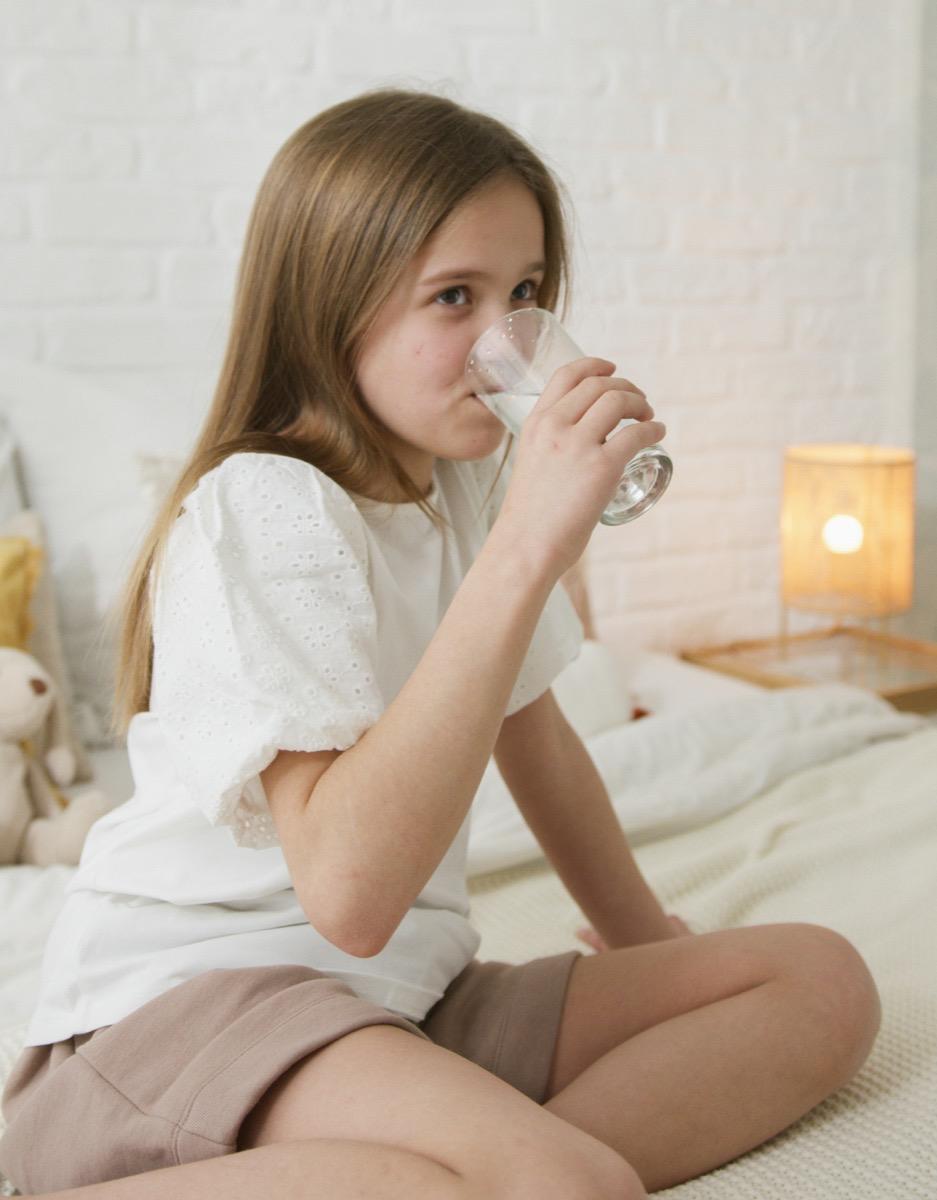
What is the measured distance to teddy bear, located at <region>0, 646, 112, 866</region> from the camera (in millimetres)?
1370

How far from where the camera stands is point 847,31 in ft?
8.19

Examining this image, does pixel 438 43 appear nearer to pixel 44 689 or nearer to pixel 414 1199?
pixel 44 689

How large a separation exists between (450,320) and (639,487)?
20cm

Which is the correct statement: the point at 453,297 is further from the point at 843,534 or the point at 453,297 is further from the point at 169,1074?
the point at 843,534

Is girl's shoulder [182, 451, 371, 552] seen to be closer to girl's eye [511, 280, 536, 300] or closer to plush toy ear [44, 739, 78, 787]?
girl's eye [511, 280, 536, 300]

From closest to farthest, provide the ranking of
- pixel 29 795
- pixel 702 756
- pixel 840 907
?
pixel 840 907
pixel 29 795
pixel 702 756

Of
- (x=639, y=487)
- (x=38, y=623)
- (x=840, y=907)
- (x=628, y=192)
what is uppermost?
(x=628, y=192)

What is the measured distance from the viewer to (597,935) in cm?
116

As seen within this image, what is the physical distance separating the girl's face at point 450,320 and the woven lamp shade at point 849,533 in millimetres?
1527

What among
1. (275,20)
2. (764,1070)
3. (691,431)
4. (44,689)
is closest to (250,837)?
(764,1070)

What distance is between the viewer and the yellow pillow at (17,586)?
4.93 ft

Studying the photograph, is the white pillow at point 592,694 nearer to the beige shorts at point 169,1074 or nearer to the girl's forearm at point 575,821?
the girl's forearm at point 575,821

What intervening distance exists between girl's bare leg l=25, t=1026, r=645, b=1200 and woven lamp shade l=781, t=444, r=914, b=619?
1814 millimetres

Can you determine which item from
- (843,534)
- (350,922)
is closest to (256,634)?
(350,922)
